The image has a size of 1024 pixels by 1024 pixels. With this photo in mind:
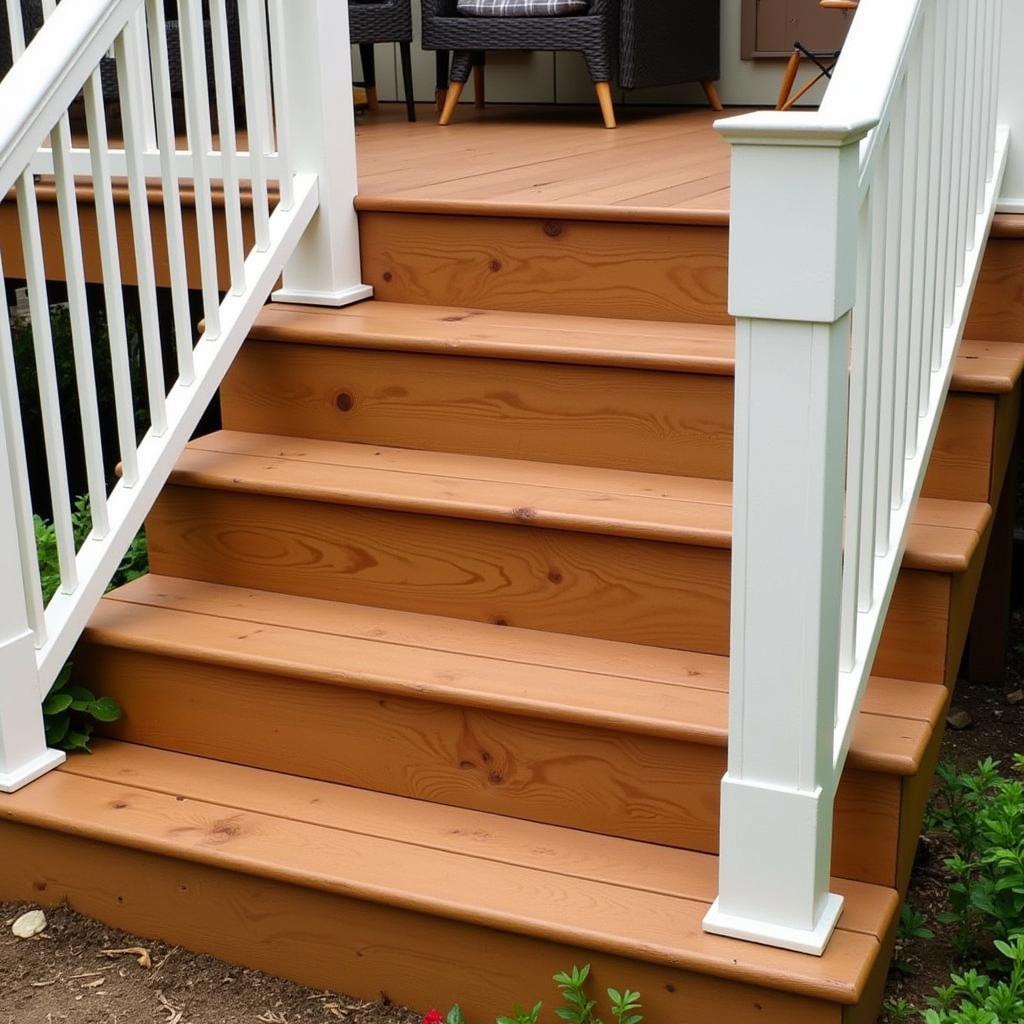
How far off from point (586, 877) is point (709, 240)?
45.2 inches

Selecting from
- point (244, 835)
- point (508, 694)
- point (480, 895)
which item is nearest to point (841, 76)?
point (508, 694)

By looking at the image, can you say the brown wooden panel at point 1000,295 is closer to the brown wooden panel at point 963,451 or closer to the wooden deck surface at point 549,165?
the brown wooden panel at point 963,451

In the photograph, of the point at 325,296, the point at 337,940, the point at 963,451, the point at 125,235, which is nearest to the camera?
the point at 337,940

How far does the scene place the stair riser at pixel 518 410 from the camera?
7.34 feet

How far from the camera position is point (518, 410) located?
240 centimetres

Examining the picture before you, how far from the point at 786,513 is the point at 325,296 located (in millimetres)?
1415

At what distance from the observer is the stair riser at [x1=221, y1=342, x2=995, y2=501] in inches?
88.0

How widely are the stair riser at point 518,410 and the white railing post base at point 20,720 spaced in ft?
2.34

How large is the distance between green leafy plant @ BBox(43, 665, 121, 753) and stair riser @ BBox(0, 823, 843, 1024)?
0.55 feet

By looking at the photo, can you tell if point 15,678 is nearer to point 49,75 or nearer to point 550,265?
point 49,75

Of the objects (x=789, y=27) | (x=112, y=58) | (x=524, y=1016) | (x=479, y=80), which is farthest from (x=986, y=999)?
(x=479, y=80)

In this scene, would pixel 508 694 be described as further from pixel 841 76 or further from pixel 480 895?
pixel 841 76

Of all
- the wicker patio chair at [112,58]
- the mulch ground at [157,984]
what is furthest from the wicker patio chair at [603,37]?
the mulch ground at [157,984]

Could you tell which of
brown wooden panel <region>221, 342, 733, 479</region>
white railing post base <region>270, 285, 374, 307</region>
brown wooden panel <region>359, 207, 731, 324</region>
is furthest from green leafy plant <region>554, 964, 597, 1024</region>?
white railing post base <region>270, 285, 374, 307</region>
